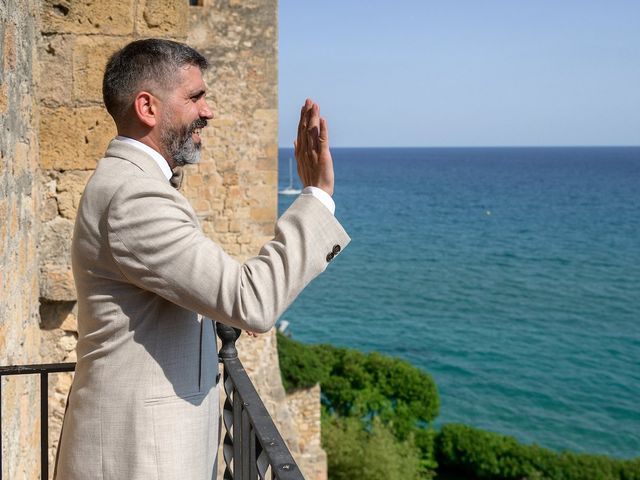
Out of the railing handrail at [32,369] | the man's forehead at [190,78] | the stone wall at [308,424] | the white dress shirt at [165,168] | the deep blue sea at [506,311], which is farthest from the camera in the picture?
the deep blue sea at [506,311]

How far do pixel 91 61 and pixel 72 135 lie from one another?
0.94 feet

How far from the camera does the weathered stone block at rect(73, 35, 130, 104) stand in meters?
3.13

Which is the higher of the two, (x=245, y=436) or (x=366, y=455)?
(x=245, y=436)

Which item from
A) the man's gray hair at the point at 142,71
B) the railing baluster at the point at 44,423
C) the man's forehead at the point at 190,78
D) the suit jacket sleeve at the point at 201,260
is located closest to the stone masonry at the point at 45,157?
the railing baluster at the point at 44,423

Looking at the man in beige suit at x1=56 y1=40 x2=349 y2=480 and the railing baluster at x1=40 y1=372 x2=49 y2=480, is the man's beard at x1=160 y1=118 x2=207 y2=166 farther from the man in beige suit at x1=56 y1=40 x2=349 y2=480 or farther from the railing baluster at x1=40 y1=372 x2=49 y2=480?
the railing baluster at x1=40 y1=372 x2=49 y2=480

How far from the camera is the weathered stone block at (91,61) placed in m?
3.13

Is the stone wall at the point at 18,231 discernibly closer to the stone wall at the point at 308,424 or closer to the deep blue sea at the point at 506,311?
the stone wall at the point at 308,424

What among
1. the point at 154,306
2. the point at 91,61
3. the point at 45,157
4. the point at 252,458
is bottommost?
the point at 252,458

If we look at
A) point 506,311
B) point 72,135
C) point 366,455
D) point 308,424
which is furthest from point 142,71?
point 506,311

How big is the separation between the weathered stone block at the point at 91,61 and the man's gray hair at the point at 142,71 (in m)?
1.29

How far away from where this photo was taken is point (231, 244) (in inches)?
366

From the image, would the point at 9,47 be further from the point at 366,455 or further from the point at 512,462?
the point at 512,462

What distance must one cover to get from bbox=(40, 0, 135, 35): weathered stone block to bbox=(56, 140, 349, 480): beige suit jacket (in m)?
1.42

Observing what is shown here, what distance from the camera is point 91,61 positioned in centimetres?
313
